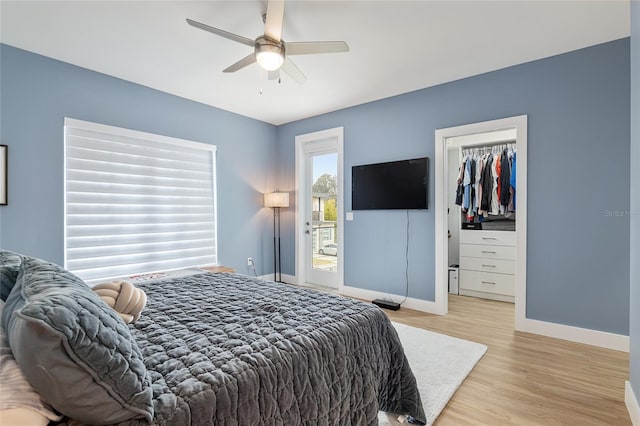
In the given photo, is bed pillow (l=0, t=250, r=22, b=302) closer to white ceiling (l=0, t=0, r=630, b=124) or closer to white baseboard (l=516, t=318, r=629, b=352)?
white ceiling (l=0, t=0, r=630, b=124)

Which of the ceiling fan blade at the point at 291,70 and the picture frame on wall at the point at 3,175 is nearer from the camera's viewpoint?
the ceiling fan blade at the point at 291,70

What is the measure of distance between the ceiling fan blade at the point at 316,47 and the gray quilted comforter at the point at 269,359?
1617mm

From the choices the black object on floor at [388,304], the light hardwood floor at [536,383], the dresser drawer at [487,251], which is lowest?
the light hardwood floor at [536,383]

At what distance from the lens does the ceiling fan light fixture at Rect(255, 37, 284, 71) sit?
2.09m

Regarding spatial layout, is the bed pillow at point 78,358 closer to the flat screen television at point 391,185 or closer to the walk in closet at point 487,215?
the flat screen television at point 391,185

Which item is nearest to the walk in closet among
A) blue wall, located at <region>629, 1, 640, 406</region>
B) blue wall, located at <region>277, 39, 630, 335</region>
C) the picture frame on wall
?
blue wall, located at <region>277, 39, 630, 335</region>

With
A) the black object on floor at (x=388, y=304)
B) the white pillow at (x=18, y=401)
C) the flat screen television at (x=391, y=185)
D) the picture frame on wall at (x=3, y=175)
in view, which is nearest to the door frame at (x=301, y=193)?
the flat screen television at (x=391, y=185)

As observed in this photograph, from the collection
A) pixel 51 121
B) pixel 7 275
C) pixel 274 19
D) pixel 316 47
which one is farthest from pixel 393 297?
pixel 51 121

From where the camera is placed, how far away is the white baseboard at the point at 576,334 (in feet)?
8.50

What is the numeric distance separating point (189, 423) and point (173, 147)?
3589 millimetres

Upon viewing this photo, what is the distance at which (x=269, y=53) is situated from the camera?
2.11 meters

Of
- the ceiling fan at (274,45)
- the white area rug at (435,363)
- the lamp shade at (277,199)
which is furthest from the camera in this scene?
the lamp shade at (277,199)

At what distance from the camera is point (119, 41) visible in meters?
2.60

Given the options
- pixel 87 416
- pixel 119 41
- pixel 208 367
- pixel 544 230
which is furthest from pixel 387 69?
pixel 87 416
